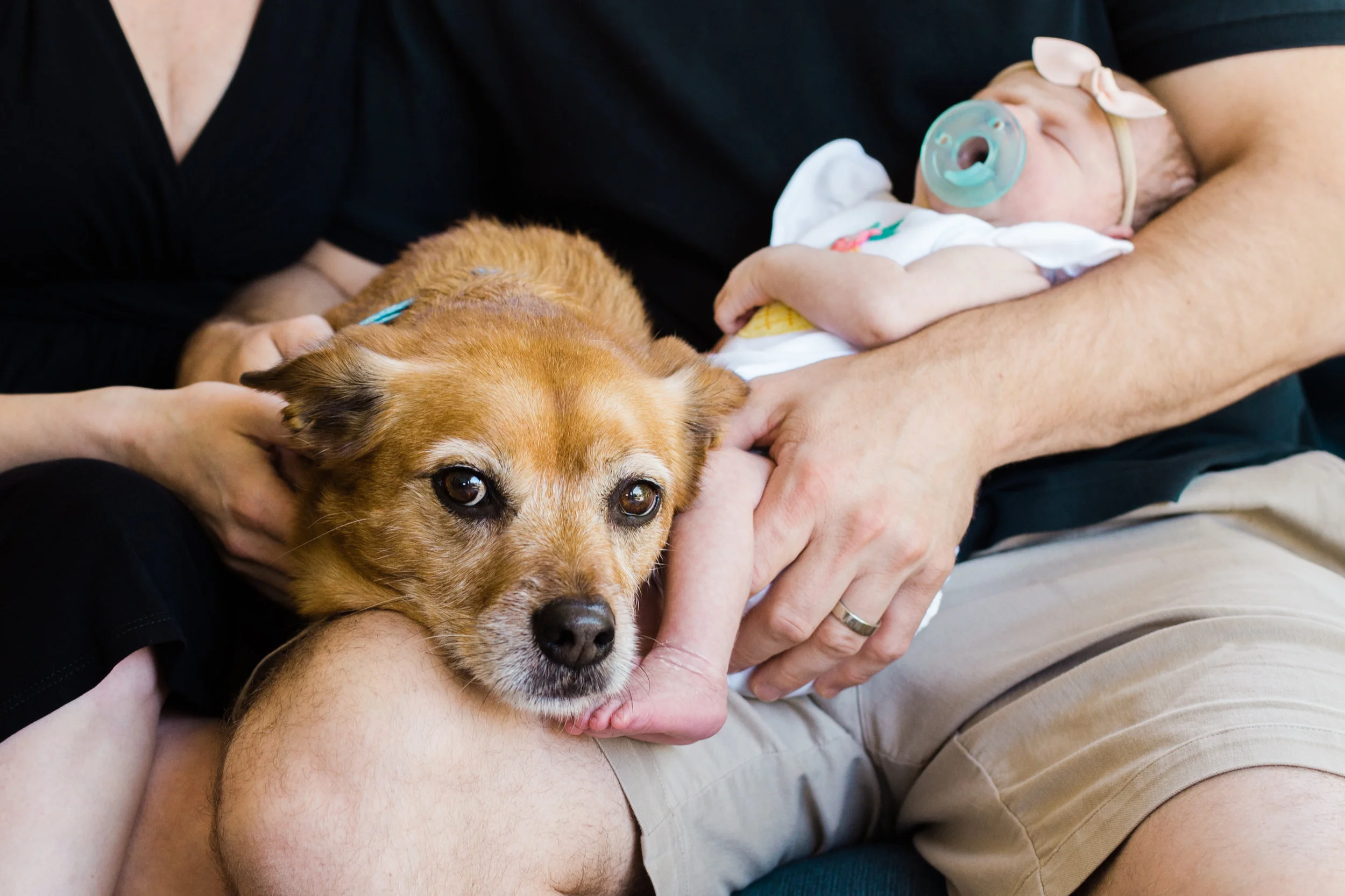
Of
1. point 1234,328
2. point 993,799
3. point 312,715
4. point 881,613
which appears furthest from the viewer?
point 1234,328

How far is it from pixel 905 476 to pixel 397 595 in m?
0.89

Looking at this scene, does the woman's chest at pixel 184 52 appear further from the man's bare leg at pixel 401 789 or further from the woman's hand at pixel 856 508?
the woman's hand at pixel 856 508

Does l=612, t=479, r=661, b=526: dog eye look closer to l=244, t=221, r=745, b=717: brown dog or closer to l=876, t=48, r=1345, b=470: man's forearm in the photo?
l=244, t=221, r=745, b=717: brown dog

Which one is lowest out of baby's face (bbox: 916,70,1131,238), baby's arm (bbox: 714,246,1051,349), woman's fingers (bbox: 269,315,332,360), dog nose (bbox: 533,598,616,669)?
dog nose (bbox: 533,598,616,669)

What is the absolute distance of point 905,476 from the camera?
157 cm

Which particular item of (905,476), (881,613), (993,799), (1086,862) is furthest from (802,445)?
(1086,862)

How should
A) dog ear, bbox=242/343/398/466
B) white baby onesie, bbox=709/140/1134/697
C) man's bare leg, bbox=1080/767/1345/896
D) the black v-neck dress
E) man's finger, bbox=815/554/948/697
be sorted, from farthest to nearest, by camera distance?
white baby onesie, bbox=709/140/1134/697 → man's finger, bbox=815/554/948/697 → dog ear, bbox=242/343/398/466 → the black v-neck dress → man's bare leg, bbox=1080/767/1345/896

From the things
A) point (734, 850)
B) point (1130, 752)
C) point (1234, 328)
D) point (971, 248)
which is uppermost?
point (971, 248)

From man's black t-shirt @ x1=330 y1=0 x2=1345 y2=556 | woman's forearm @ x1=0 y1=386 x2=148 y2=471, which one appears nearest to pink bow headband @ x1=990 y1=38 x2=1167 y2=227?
man's black t-shirt @ x1=330 y1=0 x2=1345 y2=556

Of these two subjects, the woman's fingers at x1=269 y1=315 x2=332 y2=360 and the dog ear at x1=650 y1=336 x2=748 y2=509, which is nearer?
the dog ear at x1=650 y1=336 x2=748 y2=509

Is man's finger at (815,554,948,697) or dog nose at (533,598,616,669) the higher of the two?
dog nose at (533,598,616,669)

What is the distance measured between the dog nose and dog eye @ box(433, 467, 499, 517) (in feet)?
Result: 0.67

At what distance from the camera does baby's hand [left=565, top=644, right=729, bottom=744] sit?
1.30 metres

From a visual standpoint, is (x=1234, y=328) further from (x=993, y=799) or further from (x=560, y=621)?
(x=560, y=621)
